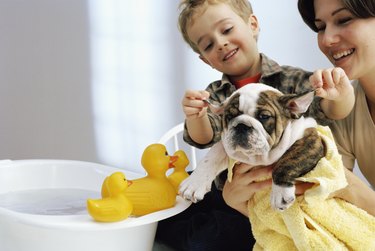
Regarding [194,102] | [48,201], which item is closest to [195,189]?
[194,102]

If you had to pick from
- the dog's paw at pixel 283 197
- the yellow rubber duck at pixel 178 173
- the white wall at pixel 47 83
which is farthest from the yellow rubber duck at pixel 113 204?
the white wall at pixel 47 83

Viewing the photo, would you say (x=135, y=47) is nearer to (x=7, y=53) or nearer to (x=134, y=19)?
(x=134, y=19)

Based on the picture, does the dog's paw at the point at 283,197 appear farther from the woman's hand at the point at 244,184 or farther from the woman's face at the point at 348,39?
the woman's face at the point at 348,39

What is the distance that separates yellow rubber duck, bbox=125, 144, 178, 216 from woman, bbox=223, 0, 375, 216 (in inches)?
5.1

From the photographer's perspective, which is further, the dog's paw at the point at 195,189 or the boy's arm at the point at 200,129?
the boy's arm at the point at 200,129

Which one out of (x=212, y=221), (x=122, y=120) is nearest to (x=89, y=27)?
(x=122, y=120)

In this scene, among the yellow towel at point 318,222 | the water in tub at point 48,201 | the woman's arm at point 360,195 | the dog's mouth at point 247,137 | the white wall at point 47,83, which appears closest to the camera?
the dog's mouth at point 247,137

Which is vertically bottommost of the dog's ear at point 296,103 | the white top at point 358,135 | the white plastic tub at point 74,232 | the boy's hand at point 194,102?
A: the white plastic tub at point 74,232

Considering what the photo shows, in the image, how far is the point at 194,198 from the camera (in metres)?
0.88

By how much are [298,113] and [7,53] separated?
243cm

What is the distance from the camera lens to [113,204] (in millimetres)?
1000

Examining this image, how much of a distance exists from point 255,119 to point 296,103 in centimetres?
7

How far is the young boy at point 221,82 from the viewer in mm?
1134

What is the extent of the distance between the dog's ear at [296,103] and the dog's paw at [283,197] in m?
0.12
